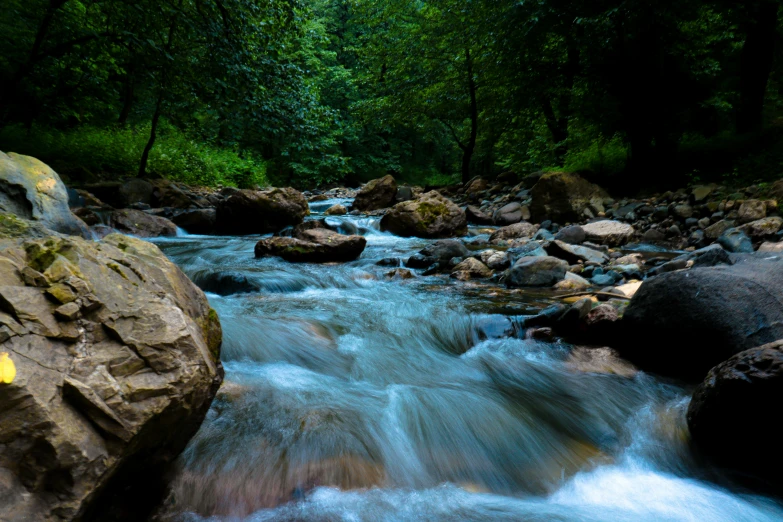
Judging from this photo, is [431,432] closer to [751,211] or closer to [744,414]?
[744,414]

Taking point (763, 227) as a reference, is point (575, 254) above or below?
below

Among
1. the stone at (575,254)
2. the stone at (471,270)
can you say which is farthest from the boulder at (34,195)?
the stone at (575,254)

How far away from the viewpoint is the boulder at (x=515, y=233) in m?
9.45

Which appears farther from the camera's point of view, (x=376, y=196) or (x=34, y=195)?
(x=376, y=196)

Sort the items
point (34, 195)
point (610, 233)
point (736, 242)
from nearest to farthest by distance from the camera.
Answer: point (34, 195)
point (736, 242)
point (610, 233)

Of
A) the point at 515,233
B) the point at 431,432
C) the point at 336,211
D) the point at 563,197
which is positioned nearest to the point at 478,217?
the point at 563,197

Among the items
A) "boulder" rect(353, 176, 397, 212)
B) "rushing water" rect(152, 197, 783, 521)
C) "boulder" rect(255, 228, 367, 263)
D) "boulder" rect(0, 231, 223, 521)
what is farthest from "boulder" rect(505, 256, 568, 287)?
"boulder" rect(353, 176, 397, 212)

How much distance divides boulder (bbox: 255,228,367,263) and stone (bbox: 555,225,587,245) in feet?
11.5

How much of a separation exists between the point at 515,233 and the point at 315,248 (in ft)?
14.0

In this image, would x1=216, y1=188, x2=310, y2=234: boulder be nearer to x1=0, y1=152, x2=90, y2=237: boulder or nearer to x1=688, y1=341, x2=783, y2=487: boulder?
x1=0, y1=152, x2=90, y2=237: boulder

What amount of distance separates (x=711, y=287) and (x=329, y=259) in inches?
212

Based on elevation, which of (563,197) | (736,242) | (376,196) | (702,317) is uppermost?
(376,196)

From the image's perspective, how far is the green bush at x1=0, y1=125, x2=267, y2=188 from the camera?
41.7ft

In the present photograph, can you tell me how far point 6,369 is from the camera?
4.75 ft
